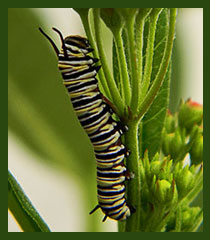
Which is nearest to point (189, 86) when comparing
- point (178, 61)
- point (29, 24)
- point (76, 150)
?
point (178, 61)

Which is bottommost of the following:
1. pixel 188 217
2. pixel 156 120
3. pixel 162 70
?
pixel 188 217

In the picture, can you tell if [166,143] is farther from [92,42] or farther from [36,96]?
[36,96]

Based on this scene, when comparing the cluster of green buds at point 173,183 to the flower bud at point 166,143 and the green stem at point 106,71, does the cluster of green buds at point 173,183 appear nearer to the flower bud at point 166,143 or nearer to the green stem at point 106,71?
the flower bud at point 166,143

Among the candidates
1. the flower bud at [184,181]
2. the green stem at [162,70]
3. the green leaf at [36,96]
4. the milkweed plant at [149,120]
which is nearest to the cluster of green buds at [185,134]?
the milkweed plant at [149,120]

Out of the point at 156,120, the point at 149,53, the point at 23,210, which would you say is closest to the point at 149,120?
the point at 156,120

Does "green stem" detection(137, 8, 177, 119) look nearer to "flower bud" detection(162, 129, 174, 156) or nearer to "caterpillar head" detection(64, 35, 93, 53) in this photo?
"caterpillar head" detection(64, 35, 93, 53)

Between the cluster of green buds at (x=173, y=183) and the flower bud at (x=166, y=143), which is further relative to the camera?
the flower bud at (x=166, y=143)

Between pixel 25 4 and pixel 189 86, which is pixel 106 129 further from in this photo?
pixel 189 86
